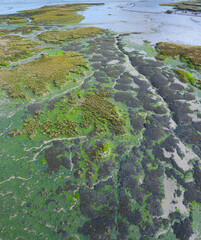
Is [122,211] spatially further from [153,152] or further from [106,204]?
[153,152]

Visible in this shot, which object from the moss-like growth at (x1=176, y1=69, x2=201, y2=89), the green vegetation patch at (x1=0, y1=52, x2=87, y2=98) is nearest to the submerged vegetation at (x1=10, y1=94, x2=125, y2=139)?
the green vegetation patch at (x1=0, y1=52, x2=87, y2=98)

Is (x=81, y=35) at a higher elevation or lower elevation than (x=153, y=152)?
higher

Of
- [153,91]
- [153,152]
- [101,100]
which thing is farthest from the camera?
[153,91]

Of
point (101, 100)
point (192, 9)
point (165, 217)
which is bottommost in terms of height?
point (165, 217)

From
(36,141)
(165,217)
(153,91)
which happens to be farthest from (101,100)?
(165,217)

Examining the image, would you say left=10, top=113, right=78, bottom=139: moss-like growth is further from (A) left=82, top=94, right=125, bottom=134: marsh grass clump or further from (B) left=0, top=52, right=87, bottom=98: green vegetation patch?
(B) left=0, top=52, right=87, bottom=98: green vegetation patch

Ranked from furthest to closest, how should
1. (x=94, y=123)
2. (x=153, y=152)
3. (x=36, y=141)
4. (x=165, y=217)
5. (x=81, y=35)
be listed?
(x=81, y=35) < (x=94, y=123) < (x=36, y=141) < (x=153, y=152) < (x=165, y=217)
